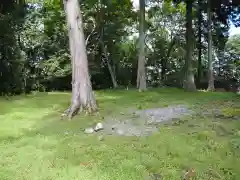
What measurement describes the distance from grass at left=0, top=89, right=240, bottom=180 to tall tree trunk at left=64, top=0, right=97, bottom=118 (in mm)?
857

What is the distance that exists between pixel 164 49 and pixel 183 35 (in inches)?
64.9

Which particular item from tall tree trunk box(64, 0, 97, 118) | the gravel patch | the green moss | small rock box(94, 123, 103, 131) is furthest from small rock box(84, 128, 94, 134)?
the green moss

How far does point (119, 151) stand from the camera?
502cm

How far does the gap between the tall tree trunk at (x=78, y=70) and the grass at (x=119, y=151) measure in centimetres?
86

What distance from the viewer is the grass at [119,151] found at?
13.9ft

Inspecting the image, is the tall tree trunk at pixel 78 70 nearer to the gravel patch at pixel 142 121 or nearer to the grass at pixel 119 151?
the grass at pixel 119 151

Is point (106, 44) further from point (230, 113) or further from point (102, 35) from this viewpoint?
point (230, 113)

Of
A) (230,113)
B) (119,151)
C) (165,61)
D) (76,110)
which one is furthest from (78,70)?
(165,61)

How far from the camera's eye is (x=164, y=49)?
2094cm

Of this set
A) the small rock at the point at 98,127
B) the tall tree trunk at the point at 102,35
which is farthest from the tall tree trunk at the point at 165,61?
the small rock at the point at 98,127

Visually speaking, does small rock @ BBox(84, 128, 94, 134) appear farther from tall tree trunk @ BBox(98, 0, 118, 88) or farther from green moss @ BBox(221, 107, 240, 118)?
tall tree trunk @ BBox(98, 0, 118, 88)

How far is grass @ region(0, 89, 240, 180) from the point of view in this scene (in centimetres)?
423

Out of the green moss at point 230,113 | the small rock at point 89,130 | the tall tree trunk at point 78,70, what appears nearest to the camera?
the small rock at point 89,130

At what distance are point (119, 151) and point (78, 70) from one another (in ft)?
12.7
